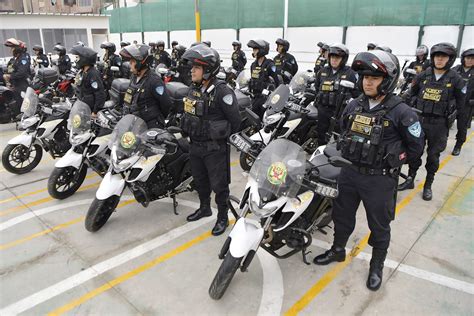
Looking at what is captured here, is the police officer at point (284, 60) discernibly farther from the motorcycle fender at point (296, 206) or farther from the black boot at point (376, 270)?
the black boot at point (376, 270)

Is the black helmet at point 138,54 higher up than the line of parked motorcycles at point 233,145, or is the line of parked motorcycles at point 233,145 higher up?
the black helmet at point 138,54

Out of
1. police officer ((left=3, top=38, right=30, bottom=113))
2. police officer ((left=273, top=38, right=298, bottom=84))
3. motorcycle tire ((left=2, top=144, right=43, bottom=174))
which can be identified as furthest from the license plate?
police officer ((left=3, top=38, right=30, bottom=113))

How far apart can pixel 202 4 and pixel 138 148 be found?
14147mm

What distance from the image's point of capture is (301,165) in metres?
2.88

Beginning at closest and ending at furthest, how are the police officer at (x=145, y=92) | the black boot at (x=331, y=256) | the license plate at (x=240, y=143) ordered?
the license plate at (x=240, y=143) < the black boot at (x=331, y=256) < the police officer at (x=145, y=92)

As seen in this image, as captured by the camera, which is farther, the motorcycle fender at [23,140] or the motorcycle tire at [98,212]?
the motorcycle fender at [23,140]

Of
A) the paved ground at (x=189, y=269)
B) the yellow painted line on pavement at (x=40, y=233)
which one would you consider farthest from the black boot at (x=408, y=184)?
the yellow painted line on pavement at (x=40, y=233)

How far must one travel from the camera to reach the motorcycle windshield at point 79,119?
15.0ft

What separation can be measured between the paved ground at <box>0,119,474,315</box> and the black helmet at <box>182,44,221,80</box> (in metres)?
1.80

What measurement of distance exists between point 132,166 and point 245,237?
5.65 feet

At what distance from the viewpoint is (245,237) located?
2.75 metres

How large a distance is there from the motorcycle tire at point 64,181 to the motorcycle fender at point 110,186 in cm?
114

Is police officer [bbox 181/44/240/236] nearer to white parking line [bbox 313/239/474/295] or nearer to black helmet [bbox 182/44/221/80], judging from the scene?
black helmet [bbox 182/44/221/80]

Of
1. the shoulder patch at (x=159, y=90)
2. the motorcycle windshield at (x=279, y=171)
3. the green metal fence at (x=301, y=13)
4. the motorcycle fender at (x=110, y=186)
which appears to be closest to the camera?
the motorcycle windshield at (x=279, y=171)
